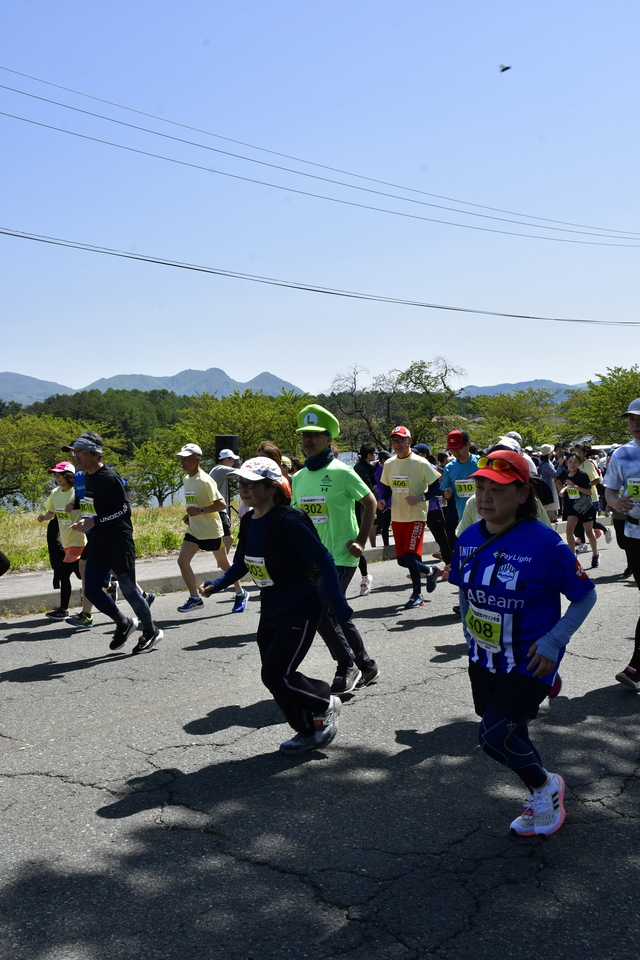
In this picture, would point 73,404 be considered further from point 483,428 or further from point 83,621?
point 83,621

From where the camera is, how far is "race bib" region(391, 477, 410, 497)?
9133 mm

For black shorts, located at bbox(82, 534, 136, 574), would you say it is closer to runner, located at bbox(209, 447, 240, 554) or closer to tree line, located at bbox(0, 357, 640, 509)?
runner, located at bbox(209, 447, 240, 554)

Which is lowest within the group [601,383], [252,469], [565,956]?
[565,956]

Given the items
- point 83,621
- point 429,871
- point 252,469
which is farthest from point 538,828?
point 83,621

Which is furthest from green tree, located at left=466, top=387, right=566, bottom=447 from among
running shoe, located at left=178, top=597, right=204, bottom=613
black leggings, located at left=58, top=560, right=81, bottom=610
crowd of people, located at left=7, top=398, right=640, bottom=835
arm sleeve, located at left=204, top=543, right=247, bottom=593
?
arm sleeve, located at left=204, top=543, right=247, bottom=593

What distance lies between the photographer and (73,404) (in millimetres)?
74562

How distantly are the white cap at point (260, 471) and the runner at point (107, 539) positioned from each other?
2773 millimetres

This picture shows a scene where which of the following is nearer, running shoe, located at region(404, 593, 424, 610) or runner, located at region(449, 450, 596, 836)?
runner, located at region(449, 450, 596, 836)

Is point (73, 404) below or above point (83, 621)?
above

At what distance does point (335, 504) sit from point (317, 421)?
2.12 ft

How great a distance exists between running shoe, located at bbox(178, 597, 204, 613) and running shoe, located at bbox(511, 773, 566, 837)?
5.83 meters

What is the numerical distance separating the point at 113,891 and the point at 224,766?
1.36m

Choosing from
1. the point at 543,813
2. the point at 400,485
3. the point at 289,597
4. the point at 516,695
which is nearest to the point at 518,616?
the point at 516,695

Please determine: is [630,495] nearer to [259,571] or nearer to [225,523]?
[259,571]
